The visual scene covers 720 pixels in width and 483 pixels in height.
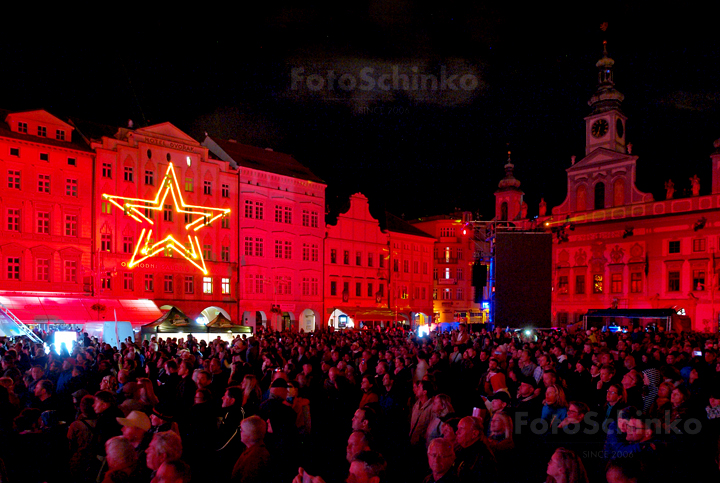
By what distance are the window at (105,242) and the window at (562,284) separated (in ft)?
112

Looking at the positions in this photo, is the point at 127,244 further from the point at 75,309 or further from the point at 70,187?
the point at 75,309

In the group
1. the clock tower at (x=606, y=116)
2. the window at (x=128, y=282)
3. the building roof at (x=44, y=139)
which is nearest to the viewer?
the building roof at (x=44, y=139)

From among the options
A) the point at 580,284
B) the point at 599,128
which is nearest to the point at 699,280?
the point at 580,284

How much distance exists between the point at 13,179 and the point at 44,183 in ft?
4.86

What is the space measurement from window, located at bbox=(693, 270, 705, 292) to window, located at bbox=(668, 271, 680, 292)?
3.88ft

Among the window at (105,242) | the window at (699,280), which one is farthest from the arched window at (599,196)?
the window at (105,242)

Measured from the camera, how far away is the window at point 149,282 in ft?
123

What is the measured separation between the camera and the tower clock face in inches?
1969

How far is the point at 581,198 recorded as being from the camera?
51219 millimetres

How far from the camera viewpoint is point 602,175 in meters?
49.9

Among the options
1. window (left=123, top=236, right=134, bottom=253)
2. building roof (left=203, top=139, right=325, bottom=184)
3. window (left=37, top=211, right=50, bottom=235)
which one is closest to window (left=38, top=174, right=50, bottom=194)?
window (left=37, top=211, right=50, bottom=235)

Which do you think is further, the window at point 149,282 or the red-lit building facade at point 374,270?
the red-lit building facade at point 374,270

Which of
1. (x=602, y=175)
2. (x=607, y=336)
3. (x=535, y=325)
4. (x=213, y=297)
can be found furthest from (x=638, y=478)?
(x=602, y=175)

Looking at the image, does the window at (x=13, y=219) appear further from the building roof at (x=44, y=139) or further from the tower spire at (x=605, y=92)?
the tower spire at (x=605, y=92)
